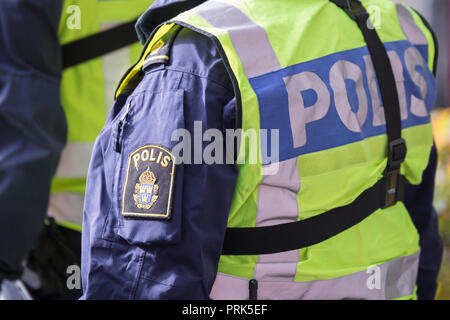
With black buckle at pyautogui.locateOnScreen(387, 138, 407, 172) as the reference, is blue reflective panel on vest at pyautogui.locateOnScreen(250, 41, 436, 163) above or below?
above

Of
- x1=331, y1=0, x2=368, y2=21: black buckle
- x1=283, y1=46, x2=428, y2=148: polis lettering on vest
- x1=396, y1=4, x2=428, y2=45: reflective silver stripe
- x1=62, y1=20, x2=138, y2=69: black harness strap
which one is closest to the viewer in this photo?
x1=283, y1=46, x2=428, y2=148: polis lettering on vest

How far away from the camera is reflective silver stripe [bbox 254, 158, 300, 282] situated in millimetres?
1303

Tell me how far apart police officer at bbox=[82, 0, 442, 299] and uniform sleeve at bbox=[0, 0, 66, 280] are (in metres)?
0.59

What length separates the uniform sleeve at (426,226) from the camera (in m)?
1.81

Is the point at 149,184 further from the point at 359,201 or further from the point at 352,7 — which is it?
the point at 352,7

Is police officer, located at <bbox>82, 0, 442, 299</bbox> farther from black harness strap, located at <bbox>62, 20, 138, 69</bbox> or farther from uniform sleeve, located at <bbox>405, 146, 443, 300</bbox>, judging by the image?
black harness strap, located at <bbox>62, 20, 138, 69</bbox>

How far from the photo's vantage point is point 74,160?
2.12m

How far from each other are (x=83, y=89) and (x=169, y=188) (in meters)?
1.00

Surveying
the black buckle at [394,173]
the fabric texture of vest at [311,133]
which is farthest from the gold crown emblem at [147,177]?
the black buckle at [394,173]

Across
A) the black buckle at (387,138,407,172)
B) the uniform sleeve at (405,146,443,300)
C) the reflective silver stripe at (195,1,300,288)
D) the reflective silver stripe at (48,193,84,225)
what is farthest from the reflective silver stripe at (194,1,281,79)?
the reflective silver stripe at (48,193,84,225)

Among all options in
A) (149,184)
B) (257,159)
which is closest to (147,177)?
(149,184)

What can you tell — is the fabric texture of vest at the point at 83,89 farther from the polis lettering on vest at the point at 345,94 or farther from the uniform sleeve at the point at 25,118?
the polis lettering on vest at the point at 345,94
